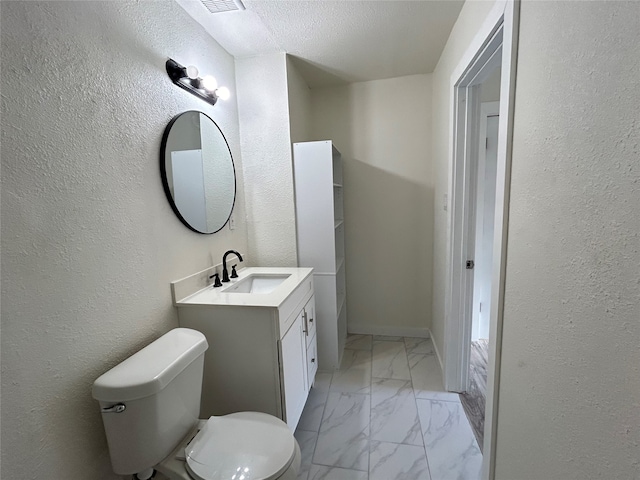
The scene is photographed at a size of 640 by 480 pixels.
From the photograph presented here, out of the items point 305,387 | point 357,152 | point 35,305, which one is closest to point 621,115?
point 35,305

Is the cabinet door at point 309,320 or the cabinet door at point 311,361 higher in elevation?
the cabinet door at point 309,320

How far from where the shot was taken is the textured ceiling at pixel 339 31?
1557 millimetres

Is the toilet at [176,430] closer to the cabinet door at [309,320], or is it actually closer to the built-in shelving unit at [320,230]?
the cabinet door at [309,320]

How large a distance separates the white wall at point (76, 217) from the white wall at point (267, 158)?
0.72 metres

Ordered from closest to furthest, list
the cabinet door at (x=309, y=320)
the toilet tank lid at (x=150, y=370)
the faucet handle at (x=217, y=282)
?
the toilet tank lid at (x=150, y=370), the faucet handle at (x=217, y=282), the cabinet door at (x=309, y=320)

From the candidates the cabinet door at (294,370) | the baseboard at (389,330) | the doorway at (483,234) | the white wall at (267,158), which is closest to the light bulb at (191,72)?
the white wall at (267,158)

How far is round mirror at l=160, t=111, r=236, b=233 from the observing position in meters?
1.41

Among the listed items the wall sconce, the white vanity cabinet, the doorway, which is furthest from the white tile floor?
the wall sconce

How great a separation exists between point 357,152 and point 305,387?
77.4 inches

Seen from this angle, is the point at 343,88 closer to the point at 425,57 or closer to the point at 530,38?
the point at 425,57

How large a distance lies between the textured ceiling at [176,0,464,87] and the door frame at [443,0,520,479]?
40 cm

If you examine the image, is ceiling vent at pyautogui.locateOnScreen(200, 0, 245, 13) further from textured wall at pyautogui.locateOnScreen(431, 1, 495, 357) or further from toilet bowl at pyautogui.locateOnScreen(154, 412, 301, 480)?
toilet bowl at pyautogui.locateOnScreen(154, 412, 301, 480)

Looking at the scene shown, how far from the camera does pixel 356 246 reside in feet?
9.07

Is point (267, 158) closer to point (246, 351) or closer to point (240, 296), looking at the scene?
point (240, 296)
